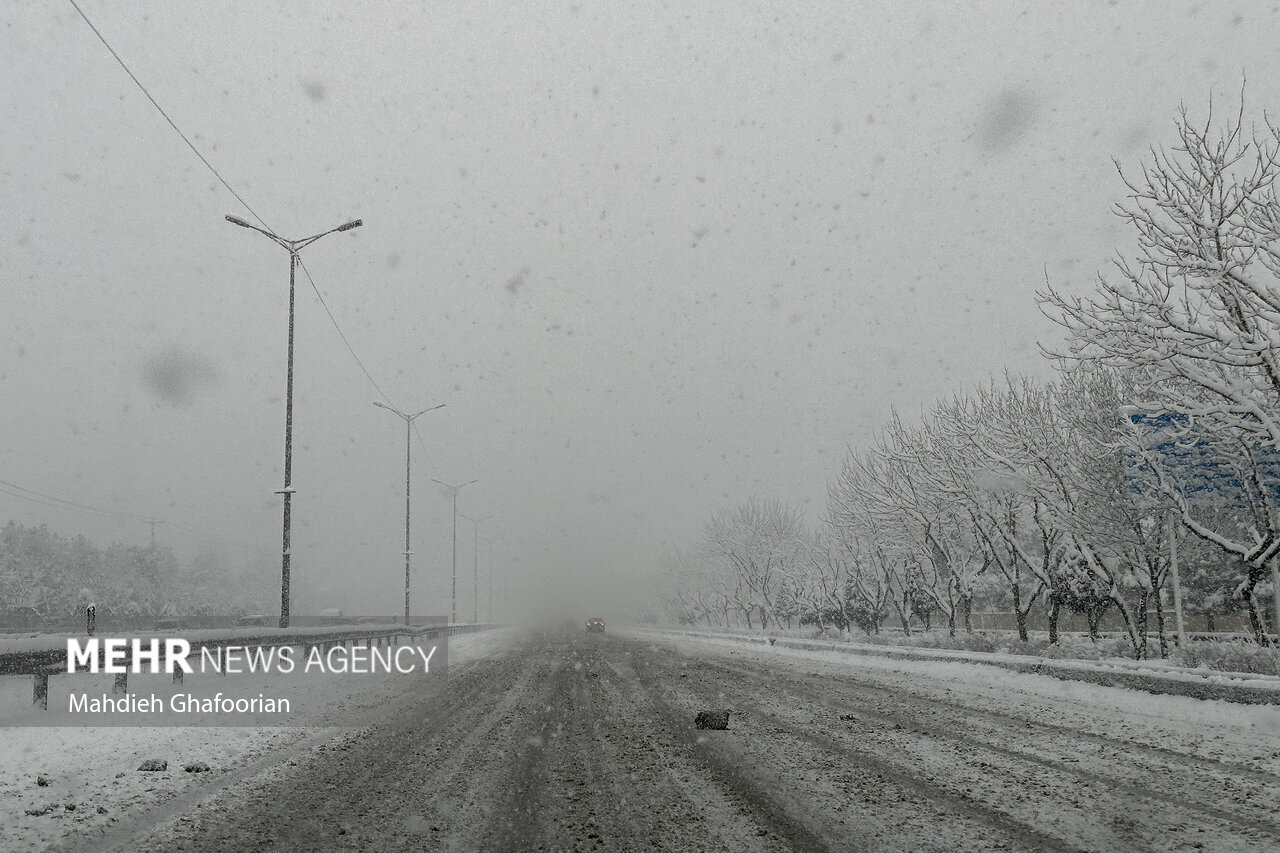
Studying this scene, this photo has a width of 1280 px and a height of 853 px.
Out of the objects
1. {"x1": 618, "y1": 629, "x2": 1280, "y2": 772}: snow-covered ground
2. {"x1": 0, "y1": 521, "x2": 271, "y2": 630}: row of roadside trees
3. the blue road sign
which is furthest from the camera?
{"x1": 0, "y1": 521, "x2": 271, "y2": 630}: row of roadside trees

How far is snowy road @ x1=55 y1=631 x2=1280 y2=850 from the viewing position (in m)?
5.20

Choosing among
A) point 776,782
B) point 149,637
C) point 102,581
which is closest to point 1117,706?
point 776,782

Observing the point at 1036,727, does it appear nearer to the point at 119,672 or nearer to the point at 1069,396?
the point at 119,672

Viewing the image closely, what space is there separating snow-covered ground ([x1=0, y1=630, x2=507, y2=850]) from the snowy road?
18.1 inches

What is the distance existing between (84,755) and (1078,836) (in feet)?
26.6

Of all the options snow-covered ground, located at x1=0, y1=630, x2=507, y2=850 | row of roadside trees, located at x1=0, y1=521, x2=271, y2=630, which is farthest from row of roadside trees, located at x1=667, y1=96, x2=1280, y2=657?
row of roadside trees, located at x1=0, y1=521, x2=271, y2=630

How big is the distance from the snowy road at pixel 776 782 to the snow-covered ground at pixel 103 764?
46cm

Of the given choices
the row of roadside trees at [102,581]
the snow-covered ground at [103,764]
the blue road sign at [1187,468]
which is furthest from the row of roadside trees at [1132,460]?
the row of roadside trees at [102,581]

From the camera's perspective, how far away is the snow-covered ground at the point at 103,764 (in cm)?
585

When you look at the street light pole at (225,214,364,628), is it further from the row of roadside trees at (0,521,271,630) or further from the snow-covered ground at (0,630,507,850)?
the row of roadside trees at (0,521,271,630)

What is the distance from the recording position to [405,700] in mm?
13281

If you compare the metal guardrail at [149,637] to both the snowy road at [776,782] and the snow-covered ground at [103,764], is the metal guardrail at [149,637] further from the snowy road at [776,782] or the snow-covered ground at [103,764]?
the snowy road at [776,782]

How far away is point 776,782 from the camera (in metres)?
6.62

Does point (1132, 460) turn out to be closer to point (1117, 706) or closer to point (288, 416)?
point (1117, 706)
